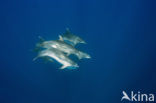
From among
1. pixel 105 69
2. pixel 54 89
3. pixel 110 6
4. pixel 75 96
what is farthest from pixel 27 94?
pixel 110 6

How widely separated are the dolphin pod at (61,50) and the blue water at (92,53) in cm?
626

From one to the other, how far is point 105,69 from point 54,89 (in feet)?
10.3

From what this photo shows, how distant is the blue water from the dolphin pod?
20.5 feet

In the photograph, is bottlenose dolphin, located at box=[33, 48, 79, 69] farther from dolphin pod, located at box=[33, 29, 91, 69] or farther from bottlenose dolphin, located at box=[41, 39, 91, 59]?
bottlenose dolphin, located at box=[41, 39, 91, 59]

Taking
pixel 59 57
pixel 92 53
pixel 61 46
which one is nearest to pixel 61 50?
pixel 61 46

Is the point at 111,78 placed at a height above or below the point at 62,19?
below

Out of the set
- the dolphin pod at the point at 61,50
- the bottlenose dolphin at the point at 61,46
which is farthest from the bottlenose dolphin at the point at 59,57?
the bottlenose dolphin at the point at 61,46

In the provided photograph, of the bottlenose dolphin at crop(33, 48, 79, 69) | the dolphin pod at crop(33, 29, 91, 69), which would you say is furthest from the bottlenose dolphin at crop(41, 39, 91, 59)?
the bottlenose dolphin at crop(33, 48, 79, 69)

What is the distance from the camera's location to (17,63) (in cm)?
1798

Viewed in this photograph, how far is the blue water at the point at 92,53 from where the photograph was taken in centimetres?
1736

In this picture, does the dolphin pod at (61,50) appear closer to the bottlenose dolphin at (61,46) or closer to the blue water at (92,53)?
the bottlenose dolphin at (61,46)

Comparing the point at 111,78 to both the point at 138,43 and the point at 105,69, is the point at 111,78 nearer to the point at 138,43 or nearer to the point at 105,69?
the point at 105,69

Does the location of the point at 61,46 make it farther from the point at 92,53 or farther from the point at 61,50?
the point at 92,53

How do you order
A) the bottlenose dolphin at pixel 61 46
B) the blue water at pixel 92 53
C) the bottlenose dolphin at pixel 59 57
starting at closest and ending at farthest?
the bottlenose dolphin at pixel 59 57 → the bottlenose dolphin at pixel 61 46 → the blue water at pixel 92 53
